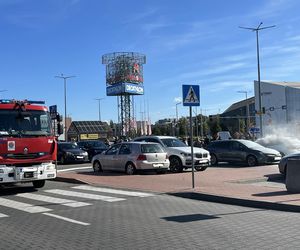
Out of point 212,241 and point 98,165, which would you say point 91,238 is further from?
point 98,165

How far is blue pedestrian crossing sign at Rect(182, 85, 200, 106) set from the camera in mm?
15078

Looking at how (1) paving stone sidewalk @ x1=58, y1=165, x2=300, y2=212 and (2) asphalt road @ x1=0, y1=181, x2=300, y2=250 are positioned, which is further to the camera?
(1) paving stone sidewalk @ x1=58, y1=165, x2=300, y2=212

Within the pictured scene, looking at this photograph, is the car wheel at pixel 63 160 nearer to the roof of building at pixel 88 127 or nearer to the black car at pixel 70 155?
the black car at pixel 70 155

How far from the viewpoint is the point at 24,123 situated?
50.5 feet

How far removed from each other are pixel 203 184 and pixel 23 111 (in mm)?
6389

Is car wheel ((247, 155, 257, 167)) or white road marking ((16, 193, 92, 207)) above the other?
car wheel ((247, 155, 257, 167))

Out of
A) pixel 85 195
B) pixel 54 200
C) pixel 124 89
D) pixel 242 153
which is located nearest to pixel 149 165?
pixel 85 195

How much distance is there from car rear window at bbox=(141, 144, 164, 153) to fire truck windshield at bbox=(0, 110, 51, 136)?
226 inches

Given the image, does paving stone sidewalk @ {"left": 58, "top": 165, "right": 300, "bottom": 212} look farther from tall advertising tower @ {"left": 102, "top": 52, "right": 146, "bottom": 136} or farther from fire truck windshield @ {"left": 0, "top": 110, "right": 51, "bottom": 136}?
tall advertising tower @ {"left": 102, "top": 52, "right": 146, "bottom": 136}

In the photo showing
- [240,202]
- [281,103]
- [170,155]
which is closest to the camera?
[240,202]

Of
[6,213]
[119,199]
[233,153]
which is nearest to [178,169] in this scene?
[233,153]

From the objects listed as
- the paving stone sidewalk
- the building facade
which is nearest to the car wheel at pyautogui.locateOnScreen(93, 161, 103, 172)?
the paving stone sidewalk

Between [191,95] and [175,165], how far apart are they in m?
7.55

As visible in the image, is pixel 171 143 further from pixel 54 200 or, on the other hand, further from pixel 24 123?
pixel 54 200
